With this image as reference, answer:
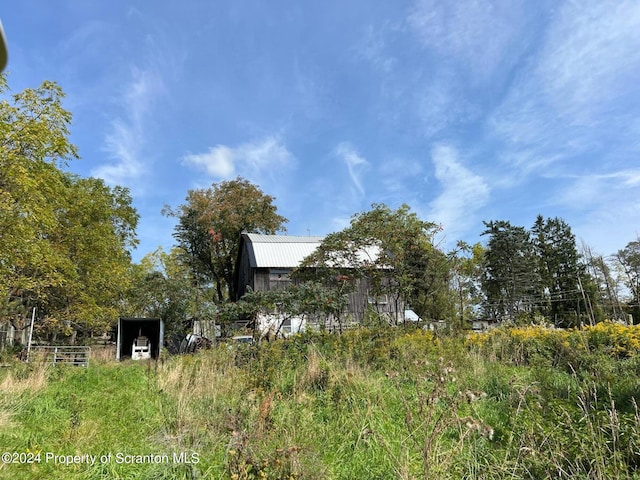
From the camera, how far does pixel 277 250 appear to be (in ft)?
84.8

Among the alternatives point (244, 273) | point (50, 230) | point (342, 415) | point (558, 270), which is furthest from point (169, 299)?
point (558, 270)

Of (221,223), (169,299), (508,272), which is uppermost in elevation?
(221,223)

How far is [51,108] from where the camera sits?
36.7ft

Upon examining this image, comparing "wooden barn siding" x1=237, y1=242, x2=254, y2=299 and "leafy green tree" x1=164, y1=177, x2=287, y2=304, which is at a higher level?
"leafy green tree" x1=164, y1=177, x2=287, y2=304

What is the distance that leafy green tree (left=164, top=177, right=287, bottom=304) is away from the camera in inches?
1224

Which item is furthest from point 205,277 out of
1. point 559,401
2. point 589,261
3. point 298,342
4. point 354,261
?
point 589,261

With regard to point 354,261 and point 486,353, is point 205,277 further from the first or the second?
point 486,353

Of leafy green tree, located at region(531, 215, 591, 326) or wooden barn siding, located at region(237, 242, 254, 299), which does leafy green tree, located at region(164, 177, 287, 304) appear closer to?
wooden barn siding, located at region(237, 242, 254, 299)

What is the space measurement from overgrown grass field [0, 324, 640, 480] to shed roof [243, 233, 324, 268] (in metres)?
15.6

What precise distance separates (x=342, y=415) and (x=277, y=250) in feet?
68.8

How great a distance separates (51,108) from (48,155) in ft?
4.44

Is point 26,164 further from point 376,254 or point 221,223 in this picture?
point 221,223

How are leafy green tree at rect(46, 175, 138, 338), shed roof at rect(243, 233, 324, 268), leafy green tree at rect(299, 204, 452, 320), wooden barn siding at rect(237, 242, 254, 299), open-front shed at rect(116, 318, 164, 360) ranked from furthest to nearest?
1. wooden barn siding at rect(237, 242, 254, 299)
2. shed roof at rect(243, 233, 324, 268)
3. open-front shed at rect(116, 318, 164, 360)
4. leafy green tree at rect(46, 175, 138, 338)
5. leafy green tree at rect(299, 204, 452, 320)

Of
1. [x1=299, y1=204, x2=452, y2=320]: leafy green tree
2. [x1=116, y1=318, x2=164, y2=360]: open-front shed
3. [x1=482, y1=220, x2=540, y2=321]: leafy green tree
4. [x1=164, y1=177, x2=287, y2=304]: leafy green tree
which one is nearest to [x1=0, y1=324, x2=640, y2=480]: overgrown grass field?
[x1=299, y1=204, x2=452, y2=320]: leafy green tree
